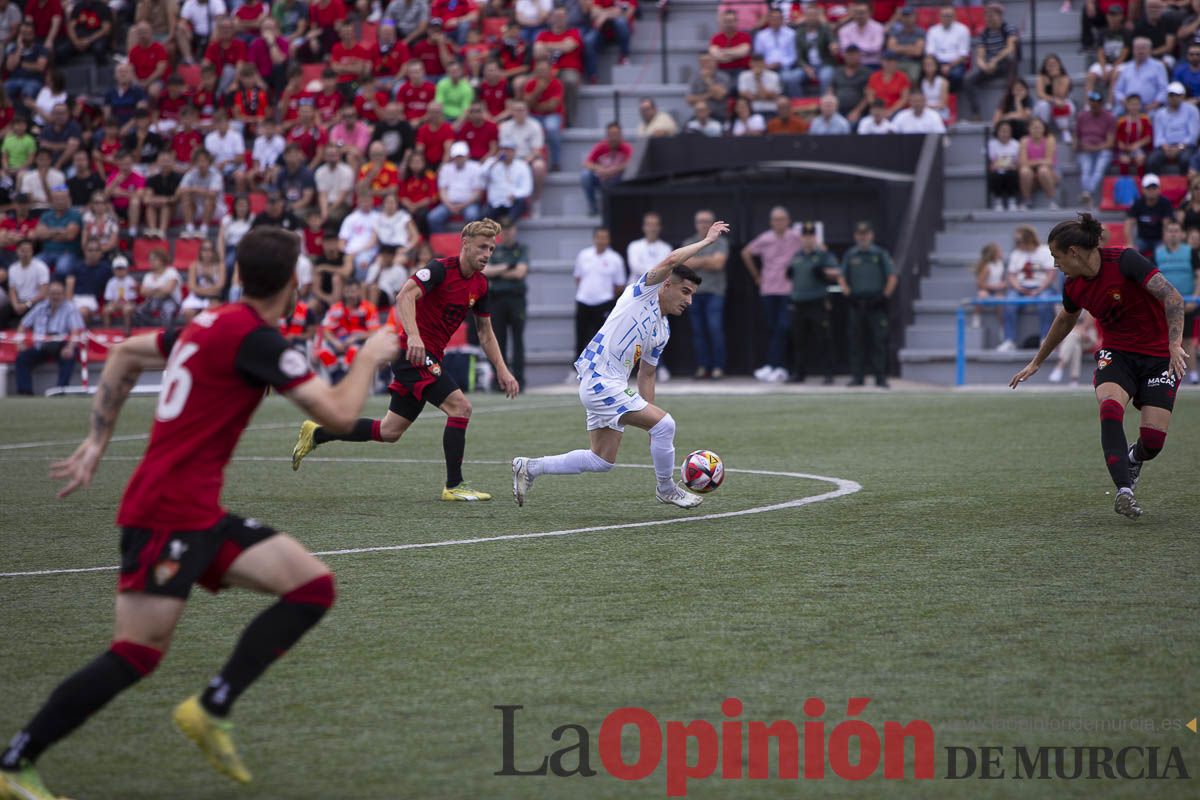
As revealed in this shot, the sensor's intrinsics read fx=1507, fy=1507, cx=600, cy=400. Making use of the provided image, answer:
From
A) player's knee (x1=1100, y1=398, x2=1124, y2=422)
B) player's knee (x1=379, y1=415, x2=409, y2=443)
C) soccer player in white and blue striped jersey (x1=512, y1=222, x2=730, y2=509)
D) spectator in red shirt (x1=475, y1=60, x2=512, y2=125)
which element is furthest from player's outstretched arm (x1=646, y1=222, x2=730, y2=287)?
spectator in red shirt (x1=475, y1=60, x2=512, y2=125)

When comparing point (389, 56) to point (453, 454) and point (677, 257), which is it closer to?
point (453, 454)

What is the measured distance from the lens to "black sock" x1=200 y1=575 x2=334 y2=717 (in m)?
4.57

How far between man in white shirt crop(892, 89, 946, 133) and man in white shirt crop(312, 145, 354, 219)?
9.50 m

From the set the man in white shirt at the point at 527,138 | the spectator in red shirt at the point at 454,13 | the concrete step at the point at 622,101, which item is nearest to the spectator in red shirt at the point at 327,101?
the spectator in red shirt at the point at 454,13

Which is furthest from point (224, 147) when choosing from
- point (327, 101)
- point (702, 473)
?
point (702, 473)

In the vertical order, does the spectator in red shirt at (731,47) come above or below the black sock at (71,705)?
above

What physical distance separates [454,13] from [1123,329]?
72.5 ft

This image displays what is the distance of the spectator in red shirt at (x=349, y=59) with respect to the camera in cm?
2872

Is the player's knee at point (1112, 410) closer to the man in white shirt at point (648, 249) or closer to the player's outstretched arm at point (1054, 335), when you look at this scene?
the player's outstretched arm at point (1054, 335)

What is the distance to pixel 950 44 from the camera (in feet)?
85.7

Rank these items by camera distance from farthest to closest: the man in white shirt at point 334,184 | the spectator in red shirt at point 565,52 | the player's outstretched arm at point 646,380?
the spectator in red shirt at point 565,52 → the man in white shirt at point 334,184 → the player's outstretched arm at point 646,380

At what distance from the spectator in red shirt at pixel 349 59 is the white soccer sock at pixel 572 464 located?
19.9 metres

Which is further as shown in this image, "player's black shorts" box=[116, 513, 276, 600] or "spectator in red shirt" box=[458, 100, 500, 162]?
"spectator in red shirt" box=[458, 100, 500, 162]

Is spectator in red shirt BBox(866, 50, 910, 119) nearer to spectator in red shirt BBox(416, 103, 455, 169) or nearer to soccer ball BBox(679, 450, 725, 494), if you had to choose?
spectator in red shirt BBox(416, 103, 455, 169)
